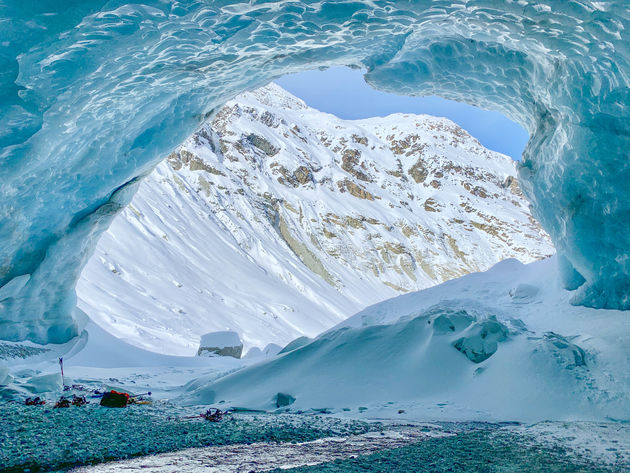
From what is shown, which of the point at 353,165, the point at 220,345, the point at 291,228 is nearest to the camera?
the point at 220,345

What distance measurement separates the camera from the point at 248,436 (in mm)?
4090

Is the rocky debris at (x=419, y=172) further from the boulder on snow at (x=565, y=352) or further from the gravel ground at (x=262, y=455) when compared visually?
the gravel ground at (x=262, y=455)

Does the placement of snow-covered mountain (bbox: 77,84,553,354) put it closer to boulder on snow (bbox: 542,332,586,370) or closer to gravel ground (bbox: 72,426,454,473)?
gravel ground (bbox: 72,426,454,473)

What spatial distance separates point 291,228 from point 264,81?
39797 mm

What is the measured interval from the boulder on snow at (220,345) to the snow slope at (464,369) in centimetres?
752

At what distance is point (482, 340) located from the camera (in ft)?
21.5

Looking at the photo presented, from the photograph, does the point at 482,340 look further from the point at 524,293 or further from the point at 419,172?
the point at 419,172

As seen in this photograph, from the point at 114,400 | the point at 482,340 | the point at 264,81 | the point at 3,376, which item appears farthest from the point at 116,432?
the point at 264,81

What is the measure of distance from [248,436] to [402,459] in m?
1.65

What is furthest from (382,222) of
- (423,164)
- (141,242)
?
(141,242)

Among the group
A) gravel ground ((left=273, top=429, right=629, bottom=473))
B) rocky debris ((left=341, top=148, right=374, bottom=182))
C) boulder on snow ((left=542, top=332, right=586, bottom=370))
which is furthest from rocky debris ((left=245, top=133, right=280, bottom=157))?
gravel ground ((left=273, top=429, right=629, bottom=473))

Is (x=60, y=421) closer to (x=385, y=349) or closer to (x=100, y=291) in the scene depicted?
(x=385, y=349)

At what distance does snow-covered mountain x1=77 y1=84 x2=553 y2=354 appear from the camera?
21.4m

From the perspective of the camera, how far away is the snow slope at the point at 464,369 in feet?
16.8
